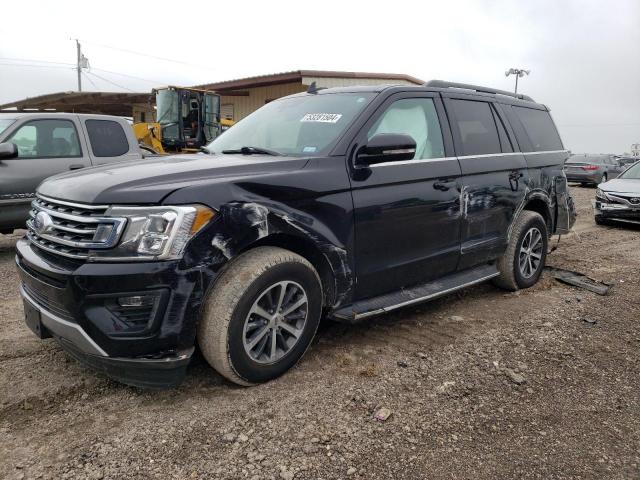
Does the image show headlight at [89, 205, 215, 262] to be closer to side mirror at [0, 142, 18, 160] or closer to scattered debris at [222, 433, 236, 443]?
scattered debris at [222, 433, 236, 443]

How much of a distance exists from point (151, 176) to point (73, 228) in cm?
49

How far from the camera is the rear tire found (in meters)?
4.81

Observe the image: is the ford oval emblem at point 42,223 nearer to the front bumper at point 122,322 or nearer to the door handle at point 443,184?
the front bumper at point 122,322

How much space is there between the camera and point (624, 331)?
4.03 meters

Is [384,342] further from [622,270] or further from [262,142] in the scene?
[622,270]

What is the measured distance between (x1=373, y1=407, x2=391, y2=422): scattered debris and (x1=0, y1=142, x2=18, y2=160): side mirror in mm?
5563

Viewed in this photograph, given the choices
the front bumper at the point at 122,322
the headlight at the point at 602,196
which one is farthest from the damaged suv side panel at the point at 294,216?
the headlight at the point at 602,196

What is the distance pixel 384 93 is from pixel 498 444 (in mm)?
2479

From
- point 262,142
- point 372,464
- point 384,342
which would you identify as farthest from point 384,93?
point 372,464

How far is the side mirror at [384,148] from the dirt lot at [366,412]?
1355 mm

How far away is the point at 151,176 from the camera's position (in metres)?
2.71

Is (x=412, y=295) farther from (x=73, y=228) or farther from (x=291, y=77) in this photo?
(x=291, y=77)

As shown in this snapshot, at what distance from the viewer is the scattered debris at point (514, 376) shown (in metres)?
3.15

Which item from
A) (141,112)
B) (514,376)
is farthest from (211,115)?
(141,112)
